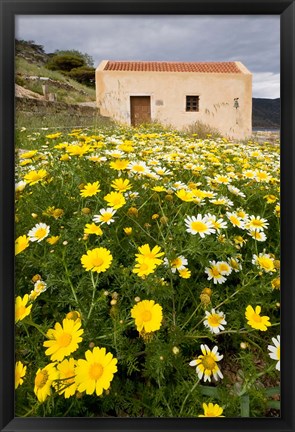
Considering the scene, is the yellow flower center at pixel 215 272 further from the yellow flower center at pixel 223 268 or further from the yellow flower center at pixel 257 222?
the yellow flower center at pixel 257 222

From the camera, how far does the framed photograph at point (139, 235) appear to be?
0.60 m

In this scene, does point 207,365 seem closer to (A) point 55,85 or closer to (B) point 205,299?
(B) point 205,299

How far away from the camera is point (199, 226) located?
2.42 ft

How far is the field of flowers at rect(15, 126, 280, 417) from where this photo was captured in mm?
590

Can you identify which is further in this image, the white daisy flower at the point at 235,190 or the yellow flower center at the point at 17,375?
the white daisy flower at the point at 235,190

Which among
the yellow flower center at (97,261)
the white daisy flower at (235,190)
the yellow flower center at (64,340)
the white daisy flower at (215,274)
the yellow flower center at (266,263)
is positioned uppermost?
the white daisy flower at (235,190)

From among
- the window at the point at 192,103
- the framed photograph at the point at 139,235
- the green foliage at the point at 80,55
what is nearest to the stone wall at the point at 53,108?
the framed photograph at the point at 139,235

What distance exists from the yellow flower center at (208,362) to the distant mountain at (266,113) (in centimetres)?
46

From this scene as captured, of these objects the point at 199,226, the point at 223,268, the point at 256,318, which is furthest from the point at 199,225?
the point at 256,318

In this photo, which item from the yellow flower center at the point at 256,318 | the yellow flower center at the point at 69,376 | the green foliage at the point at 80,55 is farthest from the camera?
the green foliage at the point at 80,55

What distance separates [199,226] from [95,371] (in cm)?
35
